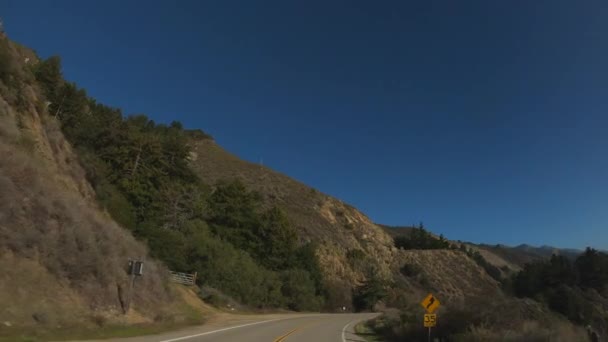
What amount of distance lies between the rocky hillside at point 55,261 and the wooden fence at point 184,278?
41.9ft

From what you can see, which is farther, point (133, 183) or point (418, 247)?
point (418, 247)

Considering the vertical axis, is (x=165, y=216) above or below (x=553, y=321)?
above

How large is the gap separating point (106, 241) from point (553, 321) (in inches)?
759

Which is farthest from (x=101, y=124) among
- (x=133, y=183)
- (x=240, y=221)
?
(x=240, y=221)

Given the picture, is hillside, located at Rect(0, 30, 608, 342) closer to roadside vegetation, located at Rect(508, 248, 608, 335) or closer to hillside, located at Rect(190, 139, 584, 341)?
hillside, located at Rect(190, 139, 584, 341)

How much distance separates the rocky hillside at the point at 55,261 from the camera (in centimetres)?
1650

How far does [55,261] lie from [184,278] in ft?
79.6

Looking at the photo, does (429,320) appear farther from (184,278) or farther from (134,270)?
(184,278)

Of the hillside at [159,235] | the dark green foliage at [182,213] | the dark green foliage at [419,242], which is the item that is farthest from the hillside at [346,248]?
the dark green foliage at [182,213]

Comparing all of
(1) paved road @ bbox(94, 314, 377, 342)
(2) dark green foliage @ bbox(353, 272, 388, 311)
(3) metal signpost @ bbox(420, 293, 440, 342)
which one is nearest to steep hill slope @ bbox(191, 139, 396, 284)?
(2) dark green foliage @ bbox(353, 272, 388, 311)

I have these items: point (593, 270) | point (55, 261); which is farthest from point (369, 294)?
point (55, 261)

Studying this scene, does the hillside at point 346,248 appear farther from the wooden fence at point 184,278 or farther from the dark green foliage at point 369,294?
the wooden fence at point 184,278

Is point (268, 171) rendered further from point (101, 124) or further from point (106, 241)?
point (106, 241)

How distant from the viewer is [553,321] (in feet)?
50.5
